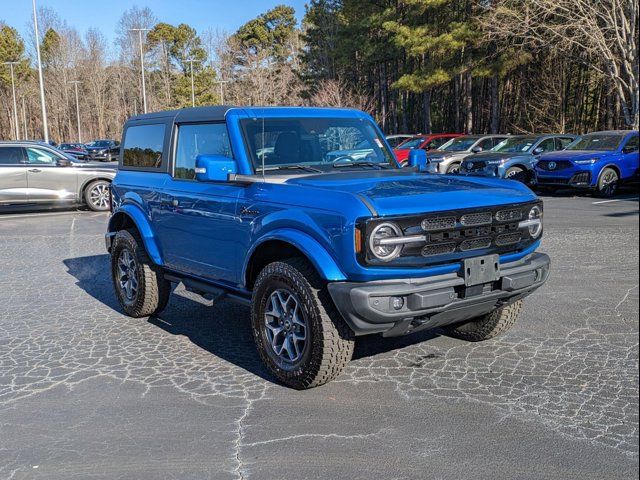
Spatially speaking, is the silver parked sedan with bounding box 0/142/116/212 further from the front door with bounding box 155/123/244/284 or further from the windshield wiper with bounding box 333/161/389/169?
the windshield wiper with bounding box 333/161/389/169

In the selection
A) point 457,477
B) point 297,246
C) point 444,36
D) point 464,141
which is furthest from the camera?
point 444,36

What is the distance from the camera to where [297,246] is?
414 centimetres

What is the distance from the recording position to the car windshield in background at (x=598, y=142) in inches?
667

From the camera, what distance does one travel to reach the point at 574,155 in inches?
659

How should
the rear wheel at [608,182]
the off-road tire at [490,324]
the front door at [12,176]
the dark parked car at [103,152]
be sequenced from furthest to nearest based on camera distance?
the dark parked car at [103,152], the rear wheel at [608,182], the front door at [12,176], the off-road tire at [490,324]

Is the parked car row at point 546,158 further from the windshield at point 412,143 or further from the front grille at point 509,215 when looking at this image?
the front grille at point 509,215

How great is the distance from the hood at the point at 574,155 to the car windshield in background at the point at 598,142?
14.2 inches

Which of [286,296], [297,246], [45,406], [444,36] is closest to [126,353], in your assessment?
[45,406]

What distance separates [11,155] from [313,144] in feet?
40.2

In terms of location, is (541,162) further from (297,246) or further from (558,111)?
(558,111)

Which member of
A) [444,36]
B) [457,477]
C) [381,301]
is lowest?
[457,477]

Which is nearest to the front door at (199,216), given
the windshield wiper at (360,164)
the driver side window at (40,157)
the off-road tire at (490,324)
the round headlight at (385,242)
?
the windshield wiper at (360,164)

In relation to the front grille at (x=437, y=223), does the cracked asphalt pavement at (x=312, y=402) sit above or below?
below

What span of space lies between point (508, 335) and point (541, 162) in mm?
13208
